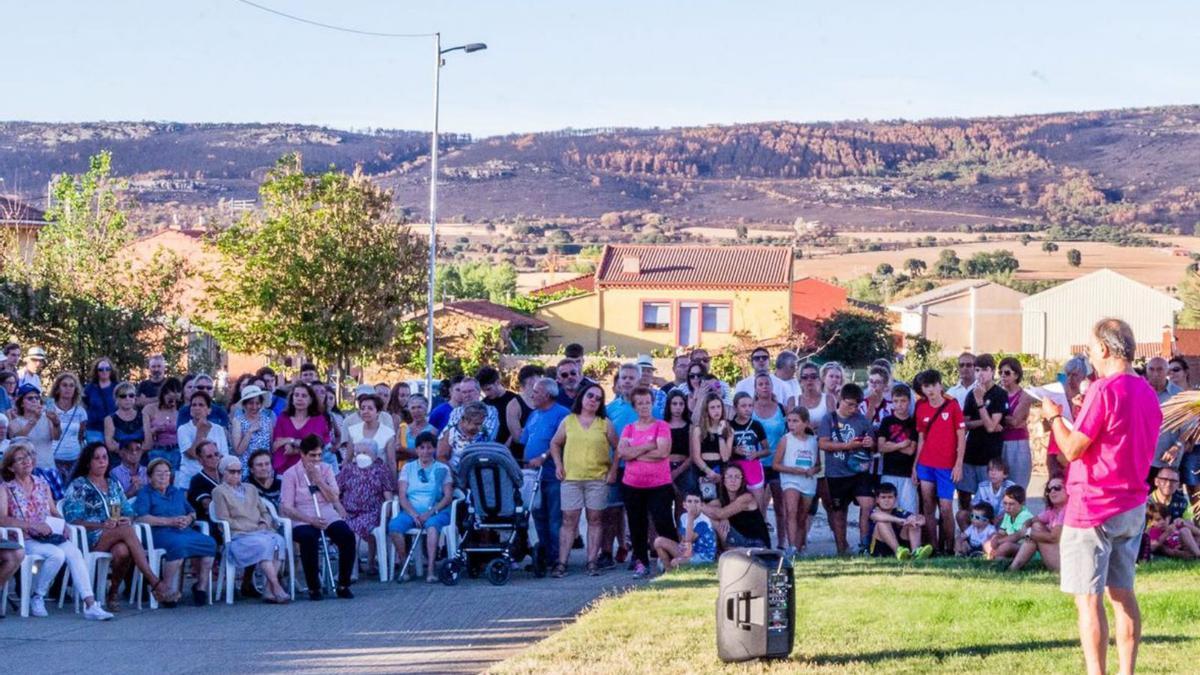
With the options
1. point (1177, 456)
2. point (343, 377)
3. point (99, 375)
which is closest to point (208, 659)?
point (99, 375)

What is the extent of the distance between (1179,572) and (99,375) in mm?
9779

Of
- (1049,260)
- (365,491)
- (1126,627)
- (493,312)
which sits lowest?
(493,312)

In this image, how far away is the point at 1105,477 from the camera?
7.95m

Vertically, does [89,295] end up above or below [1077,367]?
below

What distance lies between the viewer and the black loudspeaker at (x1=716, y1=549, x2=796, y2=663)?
9328 millimetres

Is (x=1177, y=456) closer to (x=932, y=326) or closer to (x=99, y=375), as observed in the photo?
(x=99, y=375)

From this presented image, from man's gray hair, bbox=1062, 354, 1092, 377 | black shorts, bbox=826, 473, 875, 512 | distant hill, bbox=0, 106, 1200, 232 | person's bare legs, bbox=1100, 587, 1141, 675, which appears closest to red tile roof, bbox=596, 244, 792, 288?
black shorts, bbox=826, 473, 875, 512

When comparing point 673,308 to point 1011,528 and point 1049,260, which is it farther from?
point 1049,260

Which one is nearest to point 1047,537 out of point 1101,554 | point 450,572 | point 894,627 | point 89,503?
point 894,627

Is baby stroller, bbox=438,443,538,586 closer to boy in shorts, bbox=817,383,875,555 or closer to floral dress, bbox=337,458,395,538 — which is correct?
floral dress, bbox=337,458,395,538

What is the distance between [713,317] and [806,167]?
114 metres

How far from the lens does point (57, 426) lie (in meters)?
14.4

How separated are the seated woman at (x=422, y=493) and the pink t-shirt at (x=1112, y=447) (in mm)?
7514

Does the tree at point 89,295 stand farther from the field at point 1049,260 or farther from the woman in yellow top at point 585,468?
the field at point 1049,260
